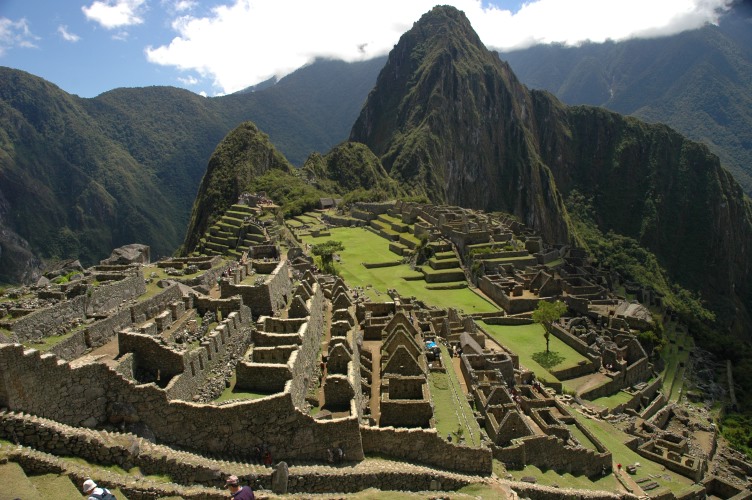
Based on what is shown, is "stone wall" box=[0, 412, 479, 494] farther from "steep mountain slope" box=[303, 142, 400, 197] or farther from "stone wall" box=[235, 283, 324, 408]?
"steep mountain slope" box=[303, 142, 400, 197]

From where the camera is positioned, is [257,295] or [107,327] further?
[257,295]

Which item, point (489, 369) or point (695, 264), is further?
point (695, 264)

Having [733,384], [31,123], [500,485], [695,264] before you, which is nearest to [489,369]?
[500,485]

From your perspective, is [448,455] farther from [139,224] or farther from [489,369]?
[139,224]

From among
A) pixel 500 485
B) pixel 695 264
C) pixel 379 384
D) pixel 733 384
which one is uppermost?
pixel 379 384

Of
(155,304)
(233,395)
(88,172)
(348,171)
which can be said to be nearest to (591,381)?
(233,395)

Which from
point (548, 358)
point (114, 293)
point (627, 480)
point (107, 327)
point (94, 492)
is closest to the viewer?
point (94, 492)

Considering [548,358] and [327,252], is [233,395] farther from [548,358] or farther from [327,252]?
[327,252]
